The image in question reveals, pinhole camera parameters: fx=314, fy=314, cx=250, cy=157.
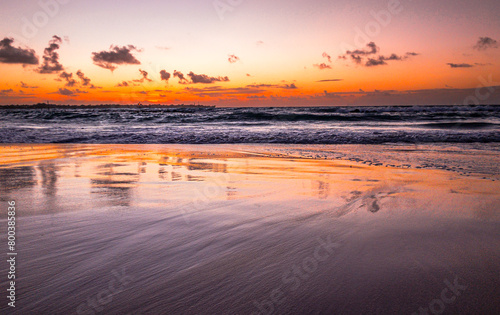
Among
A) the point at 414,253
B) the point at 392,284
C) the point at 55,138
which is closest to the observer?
the point at 392,284

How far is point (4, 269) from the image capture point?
2189 mm

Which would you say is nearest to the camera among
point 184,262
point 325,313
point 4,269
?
point 325,313

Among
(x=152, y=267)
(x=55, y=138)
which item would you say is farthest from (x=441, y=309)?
(x=55, y=138)

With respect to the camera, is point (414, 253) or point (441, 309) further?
point (414, 253)

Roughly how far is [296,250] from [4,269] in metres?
2.13

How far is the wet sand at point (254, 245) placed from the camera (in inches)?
74.2

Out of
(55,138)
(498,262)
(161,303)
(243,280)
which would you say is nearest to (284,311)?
(243,280)

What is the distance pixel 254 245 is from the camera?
2676mm

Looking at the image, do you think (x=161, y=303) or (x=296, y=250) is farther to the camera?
(x=296, y=250)

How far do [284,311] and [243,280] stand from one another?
1.28 feet

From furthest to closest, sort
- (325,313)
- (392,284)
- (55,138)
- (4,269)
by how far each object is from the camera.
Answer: (55,138) → (4,269) → (392,284) → (325,313)

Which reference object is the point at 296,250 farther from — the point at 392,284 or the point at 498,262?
the point at 498,262

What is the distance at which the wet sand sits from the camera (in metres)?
1.88

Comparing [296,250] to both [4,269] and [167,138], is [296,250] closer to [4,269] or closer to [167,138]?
[4,269]
